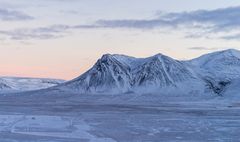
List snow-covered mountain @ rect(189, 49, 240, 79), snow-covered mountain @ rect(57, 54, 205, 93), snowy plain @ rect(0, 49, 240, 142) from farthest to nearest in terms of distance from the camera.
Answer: snow-covered mountain @ rect(189, 49, 240, 79), snow-covered mountain @ rect(57, 54, 205, 93), snowy plain @ rect(0, 49, 240, 142)

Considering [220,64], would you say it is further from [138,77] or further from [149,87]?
[149,87]

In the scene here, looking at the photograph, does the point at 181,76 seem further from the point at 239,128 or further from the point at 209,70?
the point at 239,128

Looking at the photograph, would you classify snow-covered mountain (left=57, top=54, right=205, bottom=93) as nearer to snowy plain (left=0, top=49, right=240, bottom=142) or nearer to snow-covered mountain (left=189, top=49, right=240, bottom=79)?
snowy plain (left=0, top=49, right=240, bottom=142)

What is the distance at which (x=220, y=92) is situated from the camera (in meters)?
116

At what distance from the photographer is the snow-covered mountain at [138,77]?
126 metres

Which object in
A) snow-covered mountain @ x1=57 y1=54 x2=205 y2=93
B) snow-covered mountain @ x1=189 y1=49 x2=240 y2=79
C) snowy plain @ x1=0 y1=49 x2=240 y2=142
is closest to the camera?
snowy plain @ x1=0 y1=49 x2=240 y2=142

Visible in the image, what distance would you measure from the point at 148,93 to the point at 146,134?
9179 cm

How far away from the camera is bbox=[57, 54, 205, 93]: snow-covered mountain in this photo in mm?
126188

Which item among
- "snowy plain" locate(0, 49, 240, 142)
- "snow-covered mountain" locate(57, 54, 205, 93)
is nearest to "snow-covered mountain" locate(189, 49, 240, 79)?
"snowy plain" locate(0, 49, 240, 142)

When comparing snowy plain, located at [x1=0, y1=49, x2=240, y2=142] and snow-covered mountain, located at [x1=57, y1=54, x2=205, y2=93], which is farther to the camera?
snow-covered mountain, located at [x1=57, y1=54, x2=205, y2=93]

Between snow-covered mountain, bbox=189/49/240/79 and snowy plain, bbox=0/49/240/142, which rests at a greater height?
snow-covered mountain, bbox=189/49/240/79

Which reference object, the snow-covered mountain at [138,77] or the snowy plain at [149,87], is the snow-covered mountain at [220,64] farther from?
the snow-covered mountain at [138,77]

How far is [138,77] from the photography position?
134 m

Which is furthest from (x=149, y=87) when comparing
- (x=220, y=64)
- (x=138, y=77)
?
(x=220, y=64)
